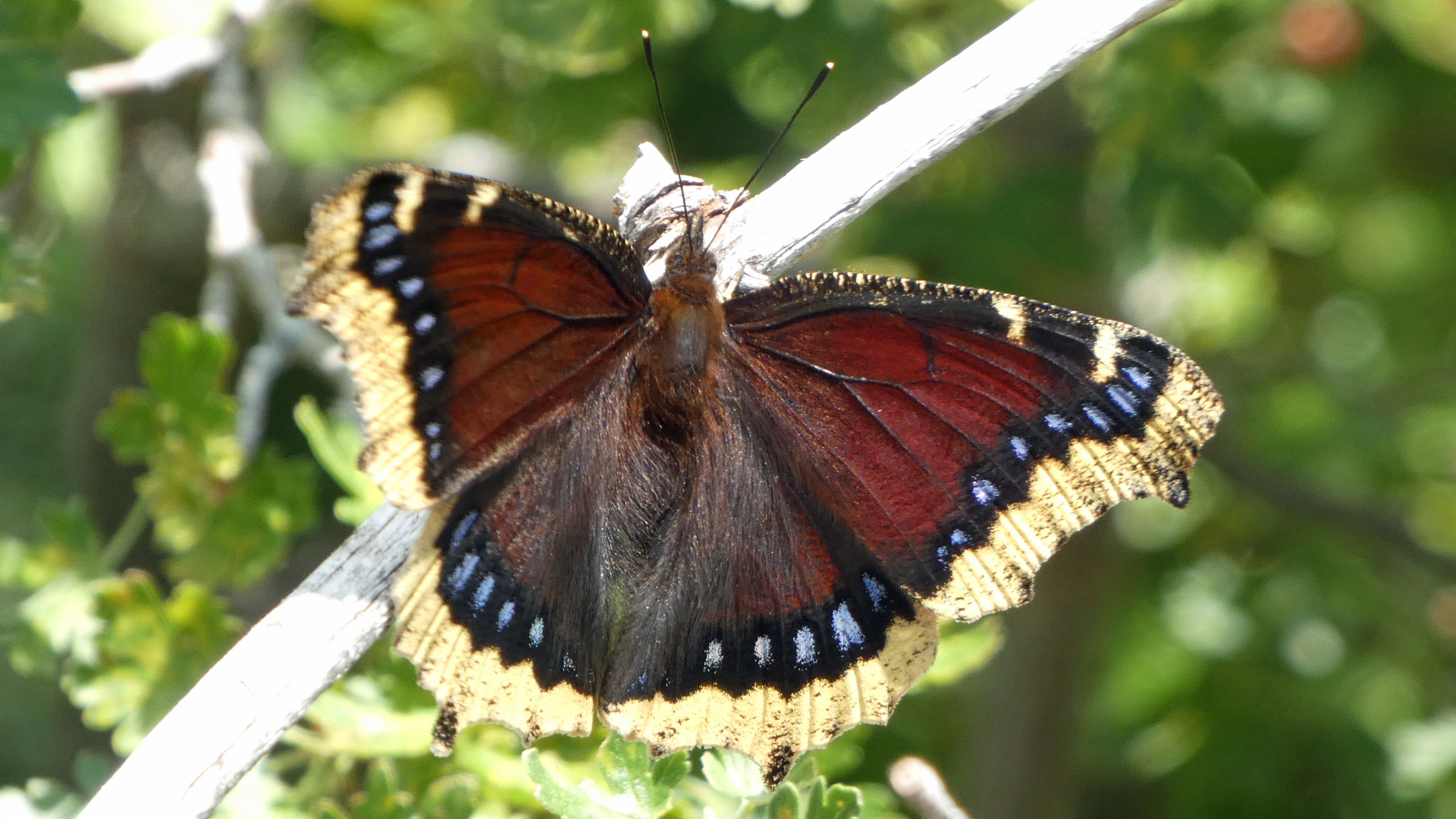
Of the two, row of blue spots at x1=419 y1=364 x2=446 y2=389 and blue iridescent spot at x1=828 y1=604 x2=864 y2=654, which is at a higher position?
row of blue spots at x1=419 y1=364 x2=446 y2=389

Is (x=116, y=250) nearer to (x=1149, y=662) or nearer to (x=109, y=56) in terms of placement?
(x=109, y=56)

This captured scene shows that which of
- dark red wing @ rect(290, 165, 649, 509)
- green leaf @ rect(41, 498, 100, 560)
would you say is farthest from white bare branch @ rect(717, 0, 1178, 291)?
green leaf @ rect(41, 498, 100, 560)

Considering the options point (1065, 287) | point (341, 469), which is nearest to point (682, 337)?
point (341, 469)

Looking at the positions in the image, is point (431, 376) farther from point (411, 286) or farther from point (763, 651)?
point (763, 651)

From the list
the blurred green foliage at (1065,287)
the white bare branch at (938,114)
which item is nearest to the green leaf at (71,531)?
the blurred green foliage at (1065,287)

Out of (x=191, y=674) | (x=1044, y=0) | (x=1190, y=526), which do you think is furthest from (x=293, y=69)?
(x=1190, y=526)

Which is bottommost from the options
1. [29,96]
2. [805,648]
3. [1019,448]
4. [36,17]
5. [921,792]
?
[921,792]

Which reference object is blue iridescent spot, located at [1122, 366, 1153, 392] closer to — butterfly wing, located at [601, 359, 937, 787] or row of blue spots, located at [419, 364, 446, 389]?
butterfly wing, located at [601, 359, 937, 787]
